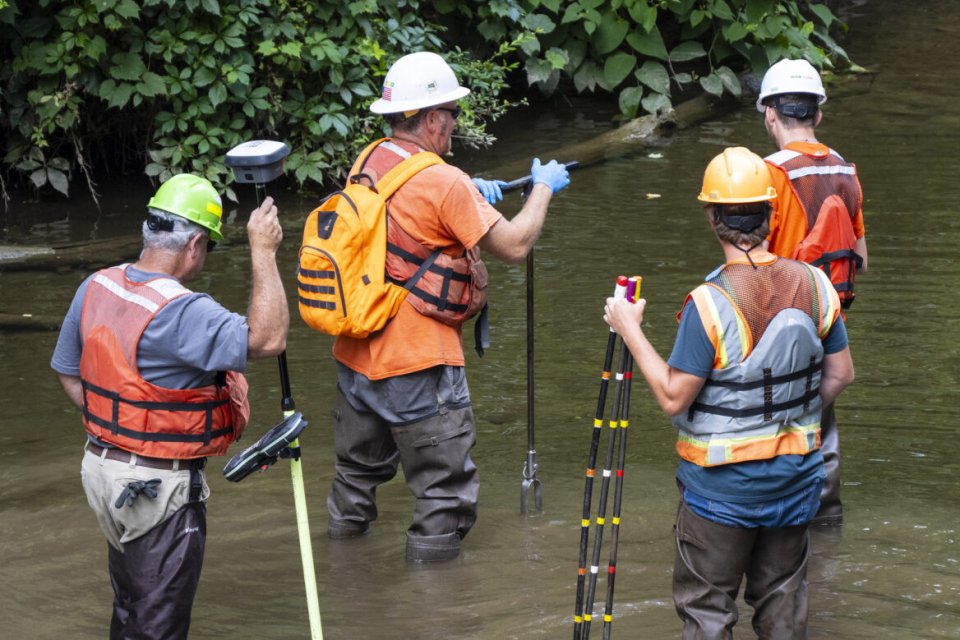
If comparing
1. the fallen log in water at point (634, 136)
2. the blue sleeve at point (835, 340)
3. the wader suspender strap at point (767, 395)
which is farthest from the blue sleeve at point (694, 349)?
the fallen log in water at point (634, 136)

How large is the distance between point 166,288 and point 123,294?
0.13m

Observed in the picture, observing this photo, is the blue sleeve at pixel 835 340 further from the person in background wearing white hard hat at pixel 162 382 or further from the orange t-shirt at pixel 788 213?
the person in background wearing white hard hat at pixel 162 382

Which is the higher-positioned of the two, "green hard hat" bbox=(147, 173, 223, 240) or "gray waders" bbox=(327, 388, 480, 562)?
"green hard hat" bbox=(147, 173, 223, 240)

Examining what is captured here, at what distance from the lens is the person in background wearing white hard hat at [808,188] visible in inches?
191

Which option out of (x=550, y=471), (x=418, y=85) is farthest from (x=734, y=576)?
(x=550, y=471)

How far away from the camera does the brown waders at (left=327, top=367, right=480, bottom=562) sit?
16.3 ft

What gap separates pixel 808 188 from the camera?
16.0 feet

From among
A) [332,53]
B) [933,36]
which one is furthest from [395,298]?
[933,36]

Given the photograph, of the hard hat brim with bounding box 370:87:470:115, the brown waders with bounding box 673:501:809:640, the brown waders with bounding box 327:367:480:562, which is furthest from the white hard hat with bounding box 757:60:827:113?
the brown waders with bounding box 673:501:809:640

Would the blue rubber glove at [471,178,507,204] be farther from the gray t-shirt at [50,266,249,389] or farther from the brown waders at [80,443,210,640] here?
the brown waders at [80,443,210,640]

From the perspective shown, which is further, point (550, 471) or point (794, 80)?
point (550, 471)

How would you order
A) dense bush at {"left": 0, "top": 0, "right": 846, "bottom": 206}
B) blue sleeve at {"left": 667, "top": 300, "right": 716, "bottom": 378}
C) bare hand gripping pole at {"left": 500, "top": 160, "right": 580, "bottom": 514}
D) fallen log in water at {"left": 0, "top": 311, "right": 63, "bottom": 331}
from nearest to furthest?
blue sleeve at {"left": 667, "top": 300, "right": 716, "bottom": 378}, bare hand gripping pole at {"left": 500, "top": 160, "right": 580, "bottom": 514}, fallen log in water at {"left": 0, "top": 311, "right": 63, "bottom": 331}, dense bush at {"left": 0, "top": 0, "right": 846, "bottom": 206}

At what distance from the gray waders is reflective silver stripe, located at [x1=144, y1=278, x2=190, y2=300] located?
52.8 inches

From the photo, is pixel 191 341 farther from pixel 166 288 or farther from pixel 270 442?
pixel 270 442
